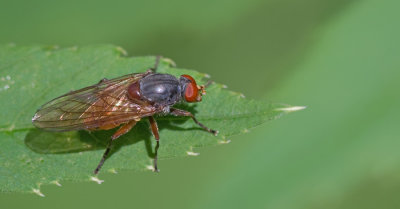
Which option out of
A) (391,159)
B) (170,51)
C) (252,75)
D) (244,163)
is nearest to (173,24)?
(170,51)

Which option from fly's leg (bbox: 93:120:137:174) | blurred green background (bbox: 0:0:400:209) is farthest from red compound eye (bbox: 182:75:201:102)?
blurred green background (bbox: 0:0:400:209)

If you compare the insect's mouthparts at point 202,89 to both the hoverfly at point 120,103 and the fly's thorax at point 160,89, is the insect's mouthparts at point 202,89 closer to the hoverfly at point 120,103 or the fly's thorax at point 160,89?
the hoverfly at point 120,103

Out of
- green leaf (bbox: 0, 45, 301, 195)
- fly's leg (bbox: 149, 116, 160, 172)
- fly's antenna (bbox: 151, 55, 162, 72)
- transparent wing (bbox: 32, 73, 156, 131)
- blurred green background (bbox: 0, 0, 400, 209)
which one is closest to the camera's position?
green leaf (bbox: 0, 45, 301, 195)

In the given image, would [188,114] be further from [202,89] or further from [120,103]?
[120,103]

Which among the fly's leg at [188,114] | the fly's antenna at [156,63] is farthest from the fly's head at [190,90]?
the fly's antenna at [156,63]

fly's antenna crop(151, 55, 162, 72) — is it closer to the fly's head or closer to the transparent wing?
the transparent wing

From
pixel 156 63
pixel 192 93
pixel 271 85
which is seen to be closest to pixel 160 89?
pixel 156 63

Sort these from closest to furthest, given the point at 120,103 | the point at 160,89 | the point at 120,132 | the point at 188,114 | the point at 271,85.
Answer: the point at 188,114 → the point at 120,132 → the point at 160,89 → the point at 120,103 → the point at 271,85

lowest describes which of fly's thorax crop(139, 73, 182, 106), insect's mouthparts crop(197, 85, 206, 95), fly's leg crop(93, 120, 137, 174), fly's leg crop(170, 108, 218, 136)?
fly's leg crop(93, 120, 137, 174)

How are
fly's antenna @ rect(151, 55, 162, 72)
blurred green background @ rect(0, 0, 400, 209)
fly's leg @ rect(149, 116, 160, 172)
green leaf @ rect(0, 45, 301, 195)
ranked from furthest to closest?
blurred green background @ rect(0, 0, 400, 209) < fly's antenna @ rect(151, 55, 162, 72) < fly's leg @ rect(149, 116, 160, 172) < green leaf @ rect(0, 45, 301, 195)
